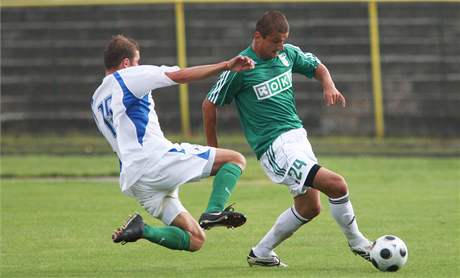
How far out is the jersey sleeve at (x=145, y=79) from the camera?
7.96 metres

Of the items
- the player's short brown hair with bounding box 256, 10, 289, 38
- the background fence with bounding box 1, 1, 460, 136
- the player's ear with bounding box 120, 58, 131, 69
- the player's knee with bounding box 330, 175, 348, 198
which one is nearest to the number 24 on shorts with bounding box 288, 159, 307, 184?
the player's knee with bounding box 330, 175, 348, 198

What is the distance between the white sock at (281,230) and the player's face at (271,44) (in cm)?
121

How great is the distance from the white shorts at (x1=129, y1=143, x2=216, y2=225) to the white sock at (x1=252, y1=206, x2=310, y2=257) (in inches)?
33.6

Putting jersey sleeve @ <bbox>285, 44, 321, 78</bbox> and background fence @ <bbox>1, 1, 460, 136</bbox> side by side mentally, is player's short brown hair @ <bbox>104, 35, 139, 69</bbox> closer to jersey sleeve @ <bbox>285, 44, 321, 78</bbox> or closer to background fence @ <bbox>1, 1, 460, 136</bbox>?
jersey sleeve @ <bbox>285, 44, 321, 78</bbox>

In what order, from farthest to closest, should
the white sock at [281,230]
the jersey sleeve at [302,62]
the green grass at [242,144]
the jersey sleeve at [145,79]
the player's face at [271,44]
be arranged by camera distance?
the green grass at [242,144] < the jersey sleeve at [302,62] < the white sock at [281,230] < the player's face at [271,44] < the jersey sleeve at [145,79]

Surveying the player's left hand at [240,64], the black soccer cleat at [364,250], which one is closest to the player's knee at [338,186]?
the black soccer cleat at [364,250]

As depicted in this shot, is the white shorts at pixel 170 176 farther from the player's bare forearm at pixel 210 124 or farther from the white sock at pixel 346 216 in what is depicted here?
the white sock at pixel 346 216

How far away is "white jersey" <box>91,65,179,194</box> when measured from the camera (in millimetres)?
8008

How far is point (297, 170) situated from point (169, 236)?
1.05 m

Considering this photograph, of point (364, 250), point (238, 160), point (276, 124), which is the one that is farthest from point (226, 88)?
point (364, 250)

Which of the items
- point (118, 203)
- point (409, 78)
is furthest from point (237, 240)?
point (409, 78)

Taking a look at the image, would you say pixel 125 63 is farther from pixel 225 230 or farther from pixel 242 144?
pixel 242 144

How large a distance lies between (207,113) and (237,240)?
1909 mm

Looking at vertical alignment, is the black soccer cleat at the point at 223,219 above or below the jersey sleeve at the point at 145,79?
below
